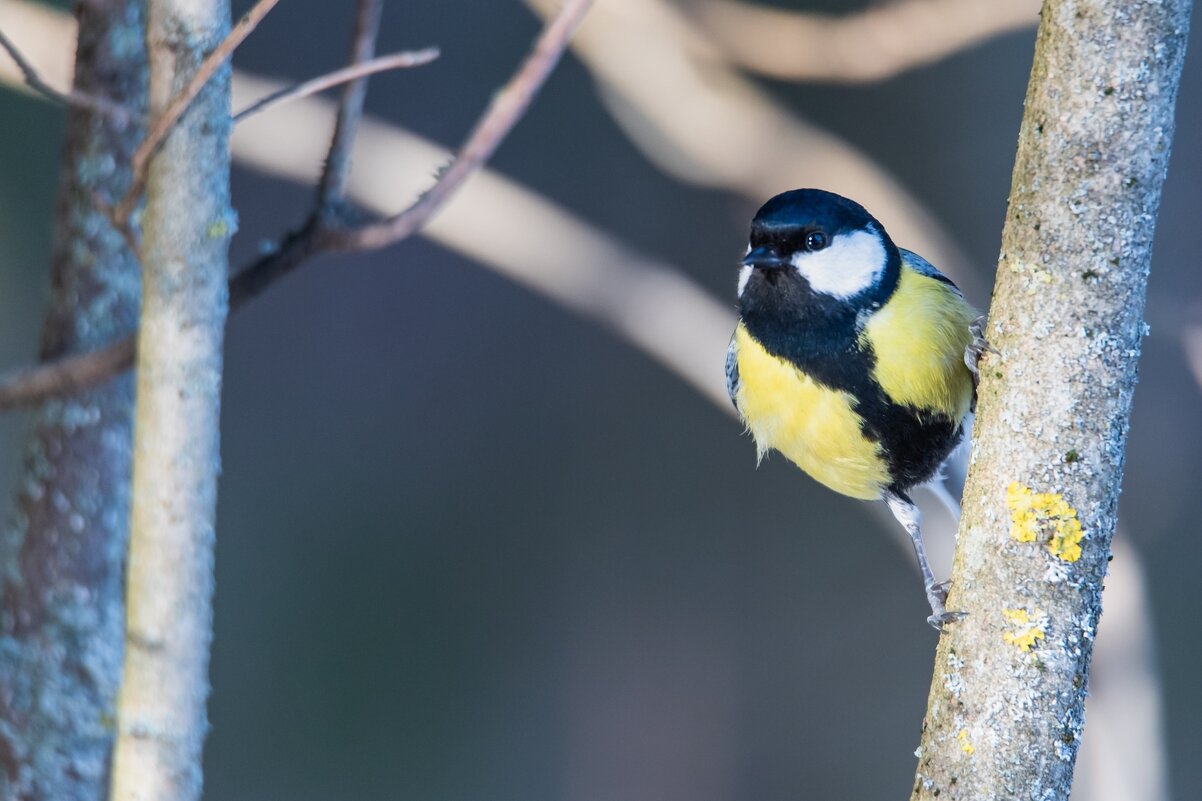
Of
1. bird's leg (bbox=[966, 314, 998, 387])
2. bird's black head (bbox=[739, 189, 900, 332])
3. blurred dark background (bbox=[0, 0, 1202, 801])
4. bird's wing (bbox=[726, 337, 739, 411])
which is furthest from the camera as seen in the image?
blurred dark background (bbox=[0, 0, 1202, 801])

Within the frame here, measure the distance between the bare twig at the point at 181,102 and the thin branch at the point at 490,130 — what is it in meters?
0.15

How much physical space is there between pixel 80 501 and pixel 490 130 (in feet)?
1.61

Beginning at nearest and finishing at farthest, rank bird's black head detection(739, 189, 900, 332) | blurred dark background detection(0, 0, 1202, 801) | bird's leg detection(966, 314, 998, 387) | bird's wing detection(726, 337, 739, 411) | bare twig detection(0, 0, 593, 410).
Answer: bare twig detection(0, 0, 593, 410)
bird's leg detection(966, 314, 998, 387)
bird's black head detection(739, 189, 900, 332)
bird's wing detection(726, 337, 739, 411)
blurred dark background detection(0, 0, 1202, 801)

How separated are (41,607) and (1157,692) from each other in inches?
66.7

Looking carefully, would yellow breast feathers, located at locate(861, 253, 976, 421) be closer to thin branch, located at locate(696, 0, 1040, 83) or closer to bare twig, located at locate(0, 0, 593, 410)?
bare twig, located at locate(0, 0, 593, 410)

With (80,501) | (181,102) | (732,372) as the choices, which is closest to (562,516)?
(732,372)

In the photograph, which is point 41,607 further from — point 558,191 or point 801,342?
point 558,191

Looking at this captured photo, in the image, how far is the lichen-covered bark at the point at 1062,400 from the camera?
27.1 inches

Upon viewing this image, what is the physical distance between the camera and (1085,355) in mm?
701

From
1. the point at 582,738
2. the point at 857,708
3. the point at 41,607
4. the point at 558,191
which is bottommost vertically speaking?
the point at 41,607

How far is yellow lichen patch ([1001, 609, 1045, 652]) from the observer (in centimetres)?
70

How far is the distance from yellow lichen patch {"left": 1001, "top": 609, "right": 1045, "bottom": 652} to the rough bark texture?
1.64 feet

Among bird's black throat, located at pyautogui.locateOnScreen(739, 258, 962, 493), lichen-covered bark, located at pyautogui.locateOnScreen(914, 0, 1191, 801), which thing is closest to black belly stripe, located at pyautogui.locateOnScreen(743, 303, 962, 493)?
bird's black throat, located at pyautogui.locateOnScreen(739, 258, 962, 493)

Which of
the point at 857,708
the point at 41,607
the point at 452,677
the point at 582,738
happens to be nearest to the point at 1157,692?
the point at 857,708
